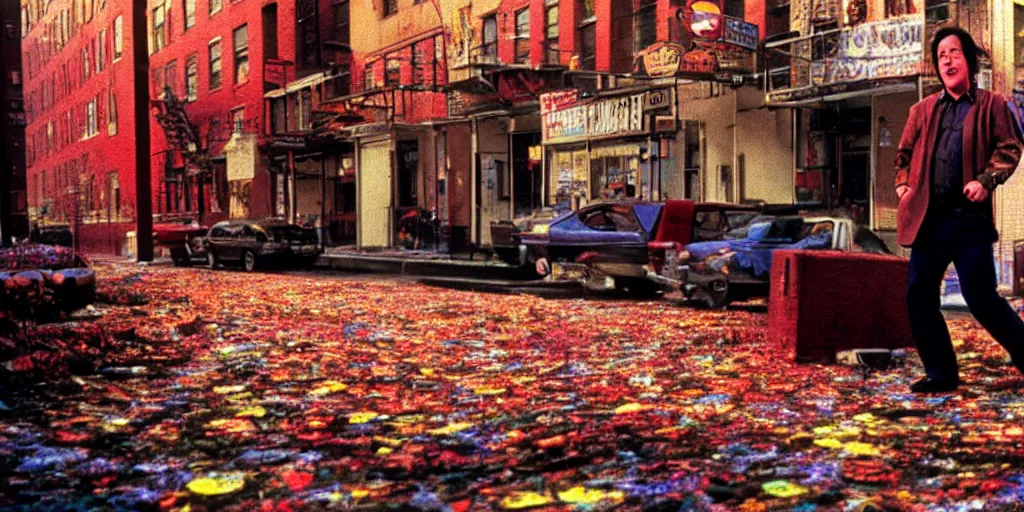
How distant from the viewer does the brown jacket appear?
5453 millimetres

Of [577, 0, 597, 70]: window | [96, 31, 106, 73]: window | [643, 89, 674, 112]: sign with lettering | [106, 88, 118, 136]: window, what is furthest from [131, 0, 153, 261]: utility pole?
[96, 31, 106, 73]: window

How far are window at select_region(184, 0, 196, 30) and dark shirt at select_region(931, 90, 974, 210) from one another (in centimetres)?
4602

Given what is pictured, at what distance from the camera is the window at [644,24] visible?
76.8 ft

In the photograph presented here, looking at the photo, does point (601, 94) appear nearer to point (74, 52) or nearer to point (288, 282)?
point (288, 282)

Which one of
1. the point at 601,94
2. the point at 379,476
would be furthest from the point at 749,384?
the point at 601,94

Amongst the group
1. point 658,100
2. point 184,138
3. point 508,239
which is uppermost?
point 184,138

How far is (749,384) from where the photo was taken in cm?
680

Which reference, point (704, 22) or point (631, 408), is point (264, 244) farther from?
point (631, 408)

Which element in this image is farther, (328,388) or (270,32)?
(270,32)

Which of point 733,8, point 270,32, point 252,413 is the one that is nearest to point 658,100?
point 733,8

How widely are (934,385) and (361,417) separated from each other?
3.35 metres

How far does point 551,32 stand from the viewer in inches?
1036

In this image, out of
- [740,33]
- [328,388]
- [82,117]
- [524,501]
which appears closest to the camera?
[524,501]

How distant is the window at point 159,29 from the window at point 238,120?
363 inches
